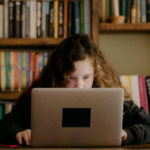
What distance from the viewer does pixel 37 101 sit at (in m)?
0.52

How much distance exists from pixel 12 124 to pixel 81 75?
37 centimetres

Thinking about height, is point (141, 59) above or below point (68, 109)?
above

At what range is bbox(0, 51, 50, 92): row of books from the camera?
4.09 ft

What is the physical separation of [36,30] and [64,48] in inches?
12.1

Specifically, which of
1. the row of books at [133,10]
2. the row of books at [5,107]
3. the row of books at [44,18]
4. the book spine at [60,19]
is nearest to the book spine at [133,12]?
the row of books at [133,10]

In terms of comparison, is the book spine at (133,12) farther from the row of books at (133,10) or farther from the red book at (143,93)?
the red book at (143,93)

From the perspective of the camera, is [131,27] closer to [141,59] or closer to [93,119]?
[141,59]

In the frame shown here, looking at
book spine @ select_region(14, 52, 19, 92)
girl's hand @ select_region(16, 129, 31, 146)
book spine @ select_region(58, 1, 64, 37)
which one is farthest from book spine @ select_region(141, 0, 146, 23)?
girl's hand @ select_region(16, 129, 31, 146)

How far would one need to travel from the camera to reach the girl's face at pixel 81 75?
3.00 feet

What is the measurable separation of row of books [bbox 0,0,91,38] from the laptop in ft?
2.49

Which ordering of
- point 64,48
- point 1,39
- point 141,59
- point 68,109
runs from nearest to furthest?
1. point 68,109
2. point 64,48
3. point 1,39
4. point 141,59

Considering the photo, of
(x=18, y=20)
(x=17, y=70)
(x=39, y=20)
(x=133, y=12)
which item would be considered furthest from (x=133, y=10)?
(x=17, y=70)

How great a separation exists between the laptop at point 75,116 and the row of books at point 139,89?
721 mm

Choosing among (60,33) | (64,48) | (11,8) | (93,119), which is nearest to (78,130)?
(93,119)
